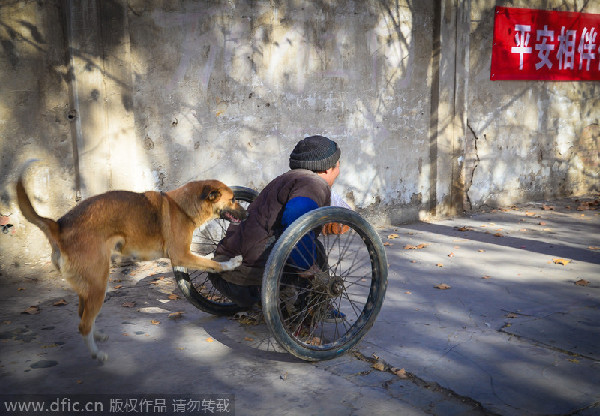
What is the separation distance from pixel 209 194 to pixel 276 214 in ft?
1.56

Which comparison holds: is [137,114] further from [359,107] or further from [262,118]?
[359,107]

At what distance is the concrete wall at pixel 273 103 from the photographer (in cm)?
567

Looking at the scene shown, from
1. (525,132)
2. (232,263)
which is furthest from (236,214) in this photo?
(525,132)

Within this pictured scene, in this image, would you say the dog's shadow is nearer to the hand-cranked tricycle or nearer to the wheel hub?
the hand-cranked tricycle

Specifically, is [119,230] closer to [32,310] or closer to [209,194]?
[209,194]

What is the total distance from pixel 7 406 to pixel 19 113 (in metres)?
A: 3.36

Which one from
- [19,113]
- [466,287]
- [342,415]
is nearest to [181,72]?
[19,113]

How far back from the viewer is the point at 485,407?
309 centimetres

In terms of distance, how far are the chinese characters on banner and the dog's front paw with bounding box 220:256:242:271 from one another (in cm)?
634

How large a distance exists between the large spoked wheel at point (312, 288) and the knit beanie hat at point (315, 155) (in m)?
0.46

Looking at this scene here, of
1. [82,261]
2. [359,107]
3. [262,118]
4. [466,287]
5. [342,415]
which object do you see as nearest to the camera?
[342,415]

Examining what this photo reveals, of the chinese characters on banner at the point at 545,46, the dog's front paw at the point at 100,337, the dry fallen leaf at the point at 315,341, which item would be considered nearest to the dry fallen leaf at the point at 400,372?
the dry fallen leaf at the point at 315,341

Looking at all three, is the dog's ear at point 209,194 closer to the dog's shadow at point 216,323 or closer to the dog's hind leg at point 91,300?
the dog's hind leg at point 91,300

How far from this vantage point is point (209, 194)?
388 centimetres
